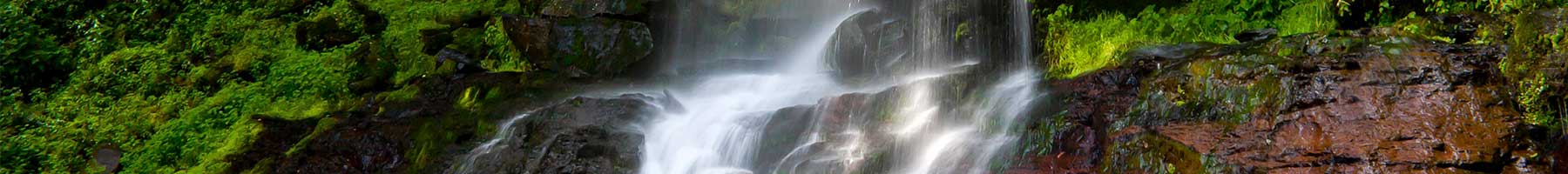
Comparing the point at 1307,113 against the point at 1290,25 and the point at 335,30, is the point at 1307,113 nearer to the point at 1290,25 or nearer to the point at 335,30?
the point at 1290,25

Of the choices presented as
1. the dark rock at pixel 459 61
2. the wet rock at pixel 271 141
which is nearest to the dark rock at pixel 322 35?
the dark rock at pixel 459 61

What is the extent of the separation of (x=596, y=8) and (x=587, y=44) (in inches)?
15.1

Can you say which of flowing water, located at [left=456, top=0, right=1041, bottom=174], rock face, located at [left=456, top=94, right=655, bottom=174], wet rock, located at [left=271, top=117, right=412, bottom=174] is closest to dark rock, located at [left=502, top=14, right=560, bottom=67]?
flowing water, located at [left=456, top=0, right=1041, bottom=174]

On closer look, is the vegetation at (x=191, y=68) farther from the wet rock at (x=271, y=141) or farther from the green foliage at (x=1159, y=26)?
the green foliage at (x=1159, y=26)

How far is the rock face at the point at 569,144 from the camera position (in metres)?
6.92

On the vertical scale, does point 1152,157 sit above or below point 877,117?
above

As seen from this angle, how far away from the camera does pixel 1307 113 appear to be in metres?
5.26

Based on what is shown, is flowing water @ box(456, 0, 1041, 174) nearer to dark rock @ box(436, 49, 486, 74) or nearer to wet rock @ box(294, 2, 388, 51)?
dark rock @ box(436, 49, 486, 74)

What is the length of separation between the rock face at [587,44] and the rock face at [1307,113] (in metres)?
4.19

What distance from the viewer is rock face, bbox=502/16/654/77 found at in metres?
9.20

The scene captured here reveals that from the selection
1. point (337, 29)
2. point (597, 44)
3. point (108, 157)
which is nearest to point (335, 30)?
point (337, 29)

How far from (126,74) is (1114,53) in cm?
877

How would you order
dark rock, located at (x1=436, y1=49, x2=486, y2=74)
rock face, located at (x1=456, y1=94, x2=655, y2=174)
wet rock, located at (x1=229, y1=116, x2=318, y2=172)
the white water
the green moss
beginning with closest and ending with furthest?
the green moss
rock face, located at (x1=456, y1=94, x2=655, y2=174)
the white water
wet rock, located at (x1=229, y1=116, x2=318, y2=172)
dark rock, located at (x1=436, y1=49, x2=486, y2=74)

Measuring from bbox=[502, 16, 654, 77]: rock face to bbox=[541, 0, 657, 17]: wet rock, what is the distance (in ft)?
0.27
